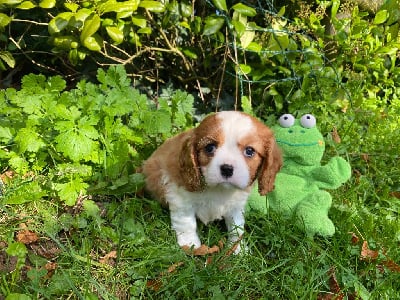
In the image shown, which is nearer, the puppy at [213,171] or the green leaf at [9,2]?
the puppy at [213,171]

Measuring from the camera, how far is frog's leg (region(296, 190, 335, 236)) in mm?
3053

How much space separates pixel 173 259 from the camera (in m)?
2.79

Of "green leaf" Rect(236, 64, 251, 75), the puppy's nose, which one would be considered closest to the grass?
the puppy's nose

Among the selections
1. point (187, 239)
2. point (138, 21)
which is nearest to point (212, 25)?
point (138, 21)

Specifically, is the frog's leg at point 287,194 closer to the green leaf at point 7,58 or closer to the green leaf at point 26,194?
the green leaf at point 26,194

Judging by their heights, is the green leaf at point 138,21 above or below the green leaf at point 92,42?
above

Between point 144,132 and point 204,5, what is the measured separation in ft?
4.58

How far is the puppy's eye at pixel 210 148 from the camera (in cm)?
270

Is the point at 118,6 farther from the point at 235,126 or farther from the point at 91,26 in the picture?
the point at 235,126

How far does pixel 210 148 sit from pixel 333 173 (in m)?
0.94

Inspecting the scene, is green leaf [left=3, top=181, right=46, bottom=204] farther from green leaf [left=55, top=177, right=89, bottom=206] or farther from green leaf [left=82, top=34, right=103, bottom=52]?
green leaf [left=82, top=34, right=103, bottom=52]

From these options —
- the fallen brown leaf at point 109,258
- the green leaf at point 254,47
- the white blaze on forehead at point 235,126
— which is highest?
the white blaze on forehead at point 235,126

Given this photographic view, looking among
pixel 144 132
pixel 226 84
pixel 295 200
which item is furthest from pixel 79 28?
pixel 295 200

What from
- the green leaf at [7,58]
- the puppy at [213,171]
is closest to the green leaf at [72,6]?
the green leaf at [7,58]
